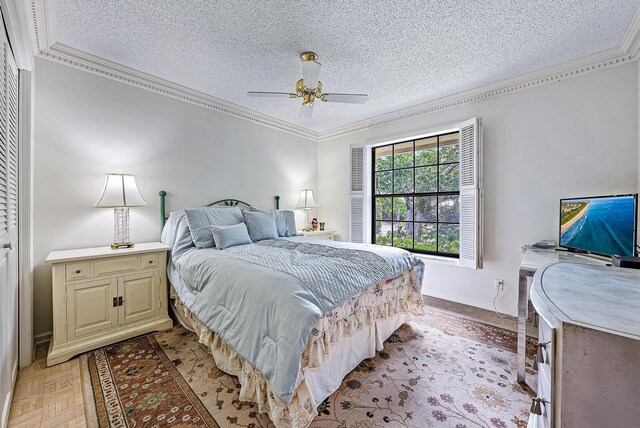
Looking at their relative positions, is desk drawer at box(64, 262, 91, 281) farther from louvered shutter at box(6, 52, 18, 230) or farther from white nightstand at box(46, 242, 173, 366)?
louvered shutter at box(6, 52, 18, 230)

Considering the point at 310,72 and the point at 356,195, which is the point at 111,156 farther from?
the point at 356,195

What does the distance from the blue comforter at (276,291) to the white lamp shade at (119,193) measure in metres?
0.73

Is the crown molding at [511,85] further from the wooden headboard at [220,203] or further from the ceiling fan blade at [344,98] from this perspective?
the wooden headboard at [220,203]

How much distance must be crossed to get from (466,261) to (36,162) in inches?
169

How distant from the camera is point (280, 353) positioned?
4.21 ft

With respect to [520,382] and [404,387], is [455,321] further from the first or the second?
[404,387]

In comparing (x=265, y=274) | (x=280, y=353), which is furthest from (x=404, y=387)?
(x=265, y=274)

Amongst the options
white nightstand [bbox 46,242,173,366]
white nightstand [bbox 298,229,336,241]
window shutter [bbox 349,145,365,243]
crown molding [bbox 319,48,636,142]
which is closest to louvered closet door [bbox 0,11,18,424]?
white nightstand [bbox 46,242,173,366]

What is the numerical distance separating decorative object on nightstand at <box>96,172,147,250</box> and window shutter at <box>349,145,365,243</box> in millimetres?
2818

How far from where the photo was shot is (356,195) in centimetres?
423

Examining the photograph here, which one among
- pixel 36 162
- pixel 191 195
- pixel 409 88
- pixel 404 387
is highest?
pixel 409 88

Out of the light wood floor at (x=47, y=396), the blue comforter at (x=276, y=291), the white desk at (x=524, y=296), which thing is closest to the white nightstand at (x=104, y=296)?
the light wood floor at (x=47, y=396)

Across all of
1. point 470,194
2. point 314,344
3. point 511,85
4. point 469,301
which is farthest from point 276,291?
point 511,85

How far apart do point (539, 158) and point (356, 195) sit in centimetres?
229
